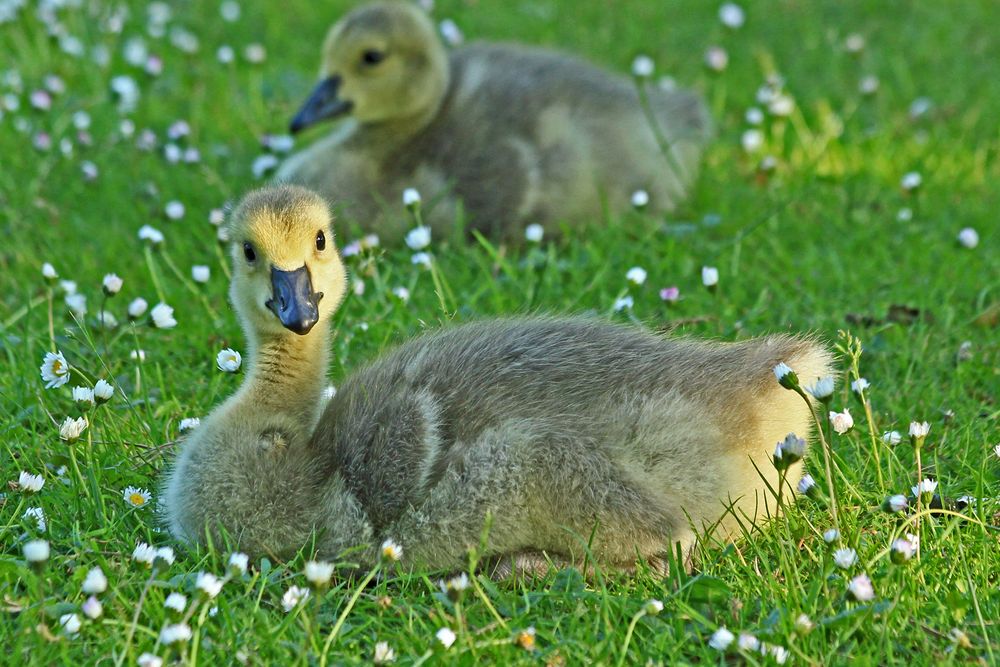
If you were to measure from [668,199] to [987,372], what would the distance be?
1.86m

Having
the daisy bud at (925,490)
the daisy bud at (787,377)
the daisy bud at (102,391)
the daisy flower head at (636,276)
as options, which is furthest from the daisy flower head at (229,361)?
the daisy bud at (925,490)

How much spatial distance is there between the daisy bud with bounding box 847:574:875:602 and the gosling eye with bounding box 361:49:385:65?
360cm

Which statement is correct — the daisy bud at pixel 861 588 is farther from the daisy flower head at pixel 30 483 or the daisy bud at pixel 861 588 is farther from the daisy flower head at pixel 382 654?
the daisy flower head at pixel 30 483

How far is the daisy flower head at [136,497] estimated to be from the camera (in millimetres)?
3582

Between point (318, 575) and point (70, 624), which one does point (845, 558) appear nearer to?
point (318, 575)

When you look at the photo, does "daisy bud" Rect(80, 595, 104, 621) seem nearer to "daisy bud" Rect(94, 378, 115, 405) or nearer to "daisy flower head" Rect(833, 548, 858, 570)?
"daisy bud" Rect(94, 378, 115, 405)

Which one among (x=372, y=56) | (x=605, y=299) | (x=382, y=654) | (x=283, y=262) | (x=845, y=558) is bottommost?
(x=605, y=299)

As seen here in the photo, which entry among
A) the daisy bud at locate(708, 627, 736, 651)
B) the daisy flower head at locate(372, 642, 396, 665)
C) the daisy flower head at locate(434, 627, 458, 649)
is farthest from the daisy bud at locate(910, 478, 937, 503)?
the daisy flower head at locate(372, 642, 396, 665)

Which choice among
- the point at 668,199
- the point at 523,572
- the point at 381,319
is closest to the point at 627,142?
the point at 668,199

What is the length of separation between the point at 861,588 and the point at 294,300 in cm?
148

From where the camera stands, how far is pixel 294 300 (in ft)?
11.0

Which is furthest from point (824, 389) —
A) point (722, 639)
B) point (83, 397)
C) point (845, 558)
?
point (83, 397)

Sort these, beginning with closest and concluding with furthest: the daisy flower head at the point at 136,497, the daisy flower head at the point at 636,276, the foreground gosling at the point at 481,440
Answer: the foreground gosling at the point at 481,440
the daisy flower head at the point at 136,497
the daisy flower head at the point at 636,276

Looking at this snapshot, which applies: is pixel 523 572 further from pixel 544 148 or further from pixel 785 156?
pixel 785 156
